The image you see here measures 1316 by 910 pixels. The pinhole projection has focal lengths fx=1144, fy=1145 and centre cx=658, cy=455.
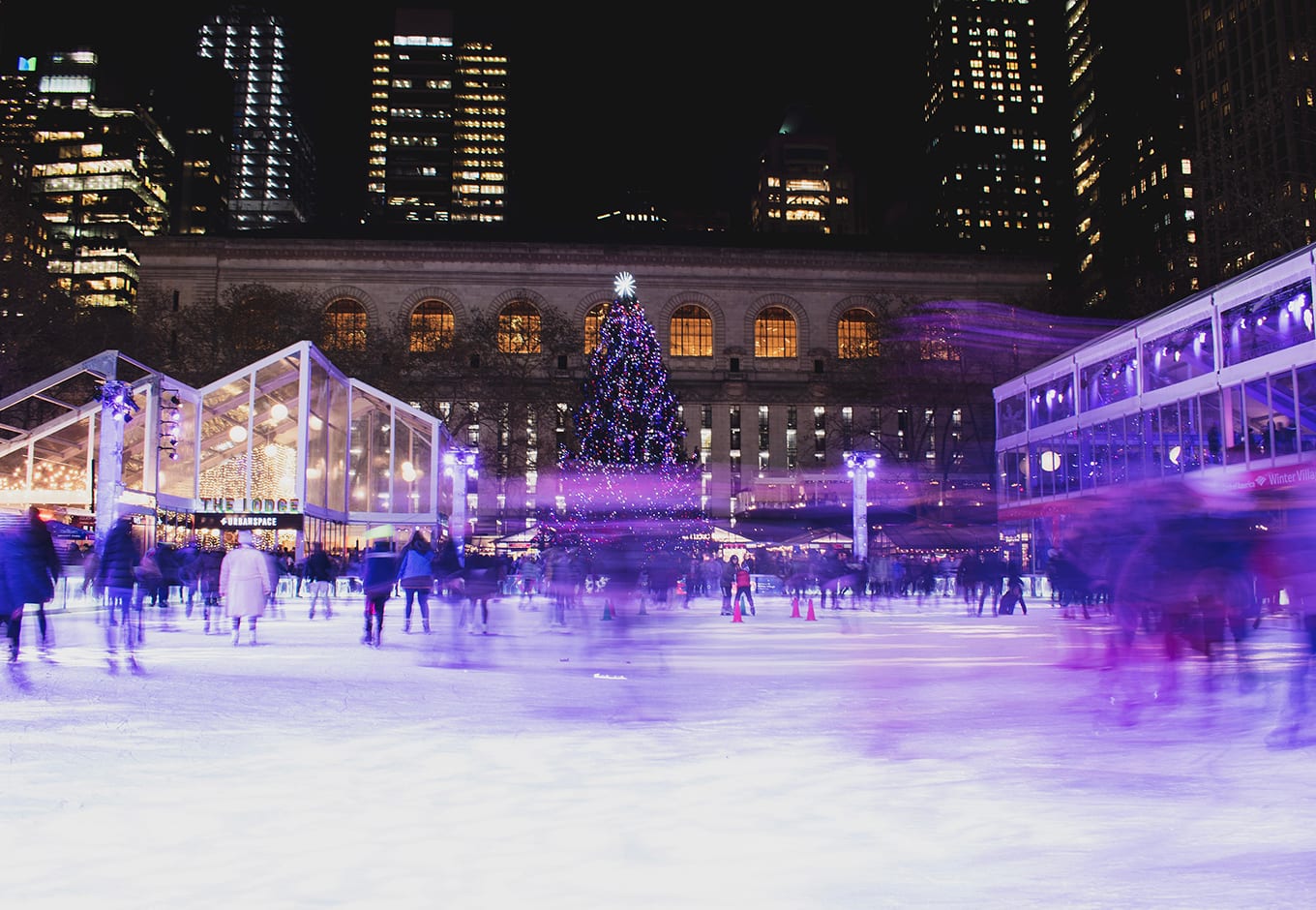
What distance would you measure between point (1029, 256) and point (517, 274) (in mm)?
35063

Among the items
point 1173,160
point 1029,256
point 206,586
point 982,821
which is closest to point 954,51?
point 1173,160

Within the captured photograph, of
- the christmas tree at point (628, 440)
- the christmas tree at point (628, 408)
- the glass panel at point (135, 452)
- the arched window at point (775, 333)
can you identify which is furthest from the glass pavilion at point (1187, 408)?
the arched window at point (775, 333)

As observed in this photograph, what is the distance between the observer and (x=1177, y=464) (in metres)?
31.4

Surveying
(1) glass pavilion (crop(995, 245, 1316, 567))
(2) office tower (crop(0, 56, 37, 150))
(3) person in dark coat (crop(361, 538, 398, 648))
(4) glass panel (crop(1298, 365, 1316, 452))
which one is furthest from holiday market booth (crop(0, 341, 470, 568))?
(2) office tower (crop(0, 56, 37, 150))

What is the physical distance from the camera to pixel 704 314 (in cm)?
7931

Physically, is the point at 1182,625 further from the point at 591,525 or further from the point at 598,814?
the point at 591,525

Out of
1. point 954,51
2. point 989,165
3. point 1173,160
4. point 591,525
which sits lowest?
point 591,525

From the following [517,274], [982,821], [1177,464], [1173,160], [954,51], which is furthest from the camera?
[954,51]

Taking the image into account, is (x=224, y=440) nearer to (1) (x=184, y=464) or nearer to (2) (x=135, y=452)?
(1) (x=184, y=464)

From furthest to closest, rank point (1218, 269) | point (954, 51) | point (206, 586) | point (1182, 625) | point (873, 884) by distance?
point (954, 51), point (1218, 269), point (206, 586), point (1182, 625), point (873, 884)

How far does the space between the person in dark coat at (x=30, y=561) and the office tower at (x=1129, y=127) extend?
93.7m

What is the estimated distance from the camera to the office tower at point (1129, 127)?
117 meters

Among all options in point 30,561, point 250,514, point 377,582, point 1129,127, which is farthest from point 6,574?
point 1129,127

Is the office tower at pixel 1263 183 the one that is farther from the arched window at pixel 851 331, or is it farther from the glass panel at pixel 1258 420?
the arched window at pixel 851 331
